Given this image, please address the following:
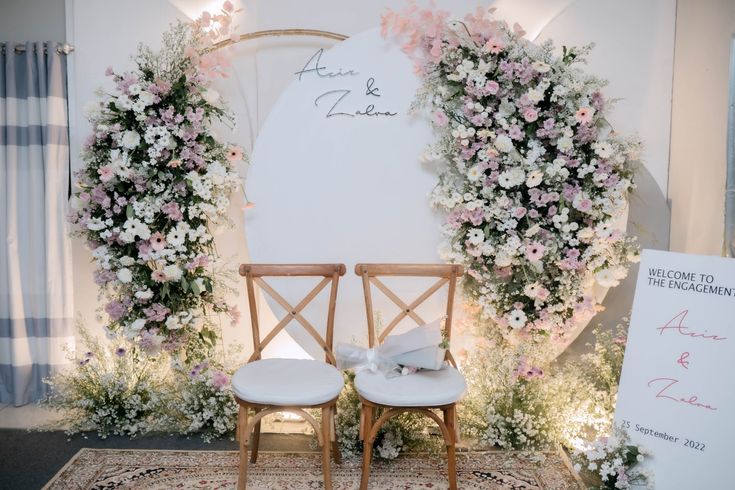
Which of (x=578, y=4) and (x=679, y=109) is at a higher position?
(x=578, y=4)

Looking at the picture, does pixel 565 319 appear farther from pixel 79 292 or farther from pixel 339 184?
pixel 79 292

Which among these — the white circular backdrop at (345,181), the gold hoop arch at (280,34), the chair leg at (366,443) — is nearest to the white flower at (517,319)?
the white circular backdrop at (345,181)

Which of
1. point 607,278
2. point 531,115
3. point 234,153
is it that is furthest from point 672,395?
point 234,153

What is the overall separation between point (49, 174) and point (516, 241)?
9.13 ft

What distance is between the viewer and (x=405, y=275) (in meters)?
3.17

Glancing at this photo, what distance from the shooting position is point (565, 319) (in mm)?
3312

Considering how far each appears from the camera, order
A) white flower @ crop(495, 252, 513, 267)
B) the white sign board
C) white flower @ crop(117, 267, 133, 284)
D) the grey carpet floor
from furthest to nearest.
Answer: white flower @ crop(117, 267, 133, 284) → white flower @ crop(495, 252, 513, 267) → the grey carpet floor → the white sign board

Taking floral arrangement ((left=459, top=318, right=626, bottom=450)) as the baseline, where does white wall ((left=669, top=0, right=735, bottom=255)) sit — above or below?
above

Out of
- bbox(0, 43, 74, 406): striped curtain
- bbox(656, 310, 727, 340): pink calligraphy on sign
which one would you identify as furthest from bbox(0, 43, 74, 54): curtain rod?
bbox(656, 310, 727, 340): pink calligraphy on sign

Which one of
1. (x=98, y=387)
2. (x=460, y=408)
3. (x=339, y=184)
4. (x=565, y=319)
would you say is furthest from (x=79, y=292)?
(x=565, y=319)

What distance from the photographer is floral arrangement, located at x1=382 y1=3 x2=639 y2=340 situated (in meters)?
3.11

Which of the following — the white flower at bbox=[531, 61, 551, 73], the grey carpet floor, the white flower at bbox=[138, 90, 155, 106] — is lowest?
the grey carpet floor

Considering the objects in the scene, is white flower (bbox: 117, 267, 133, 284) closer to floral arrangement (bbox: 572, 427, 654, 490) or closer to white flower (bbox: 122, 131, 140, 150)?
white flower (bbox: 122, 131, 140, 150)

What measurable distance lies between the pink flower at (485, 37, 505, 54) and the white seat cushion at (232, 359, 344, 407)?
5.81 feet
